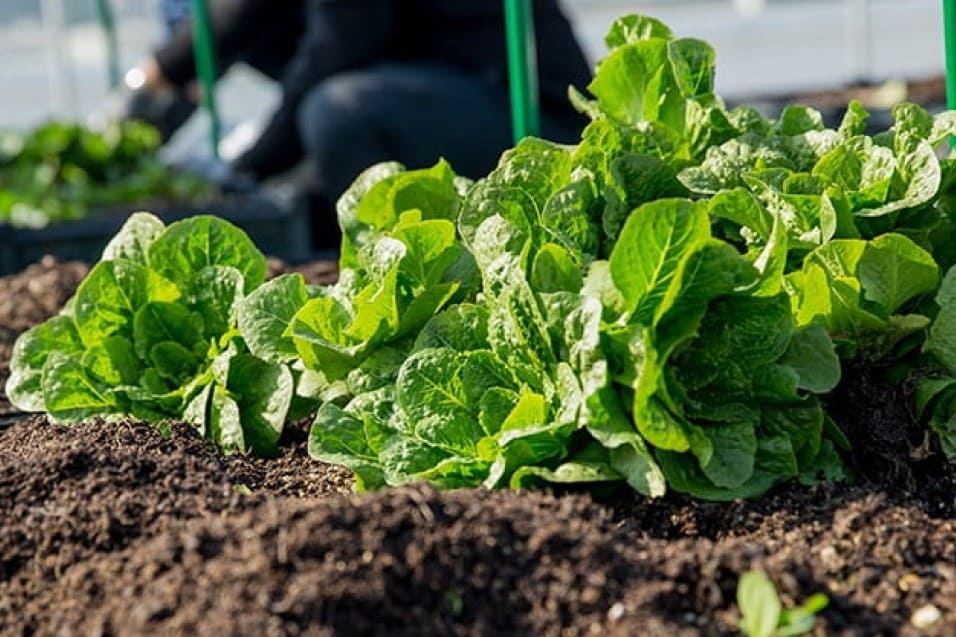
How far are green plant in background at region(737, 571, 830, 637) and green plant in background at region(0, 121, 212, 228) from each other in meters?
4.10

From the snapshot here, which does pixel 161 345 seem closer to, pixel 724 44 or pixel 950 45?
pixel 950 45

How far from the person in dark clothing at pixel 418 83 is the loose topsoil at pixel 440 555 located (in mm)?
3473

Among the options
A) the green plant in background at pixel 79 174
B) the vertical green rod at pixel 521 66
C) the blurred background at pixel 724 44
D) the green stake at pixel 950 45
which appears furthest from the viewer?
the blurred background at pixel 724 44

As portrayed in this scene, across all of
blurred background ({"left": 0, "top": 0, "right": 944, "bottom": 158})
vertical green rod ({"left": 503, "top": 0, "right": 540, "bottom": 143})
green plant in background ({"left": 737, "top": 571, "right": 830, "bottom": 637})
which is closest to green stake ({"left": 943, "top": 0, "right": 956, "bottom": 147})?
vertical green rod ({"left": 503, "top": 0, "right": 540, "bottom": 143})

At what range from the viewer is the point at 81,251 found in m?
4.53

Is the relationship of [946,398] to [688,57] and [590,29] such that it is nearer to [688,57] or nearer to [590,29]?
[688,57]

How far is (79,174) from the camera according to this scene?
18.7 ft

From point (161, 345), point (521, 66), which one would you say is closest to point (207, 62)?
point (521, 66)

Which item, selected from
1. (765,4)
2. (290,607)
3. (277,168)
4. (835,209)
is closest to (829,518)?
(835,209)

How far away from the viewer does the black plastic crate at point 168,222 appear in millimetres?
4492

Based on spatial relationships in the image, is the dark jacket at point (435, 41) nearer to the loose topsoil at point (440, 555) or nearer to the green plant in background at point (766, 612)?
the loose topsoil at point (440, 555)

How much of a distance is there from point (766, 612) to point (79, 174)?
187 inches

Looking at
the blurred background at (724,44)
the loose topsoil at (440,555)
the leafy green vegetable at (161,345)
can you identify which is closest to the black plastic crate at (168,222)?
the leafy green vegetable at (161,345)

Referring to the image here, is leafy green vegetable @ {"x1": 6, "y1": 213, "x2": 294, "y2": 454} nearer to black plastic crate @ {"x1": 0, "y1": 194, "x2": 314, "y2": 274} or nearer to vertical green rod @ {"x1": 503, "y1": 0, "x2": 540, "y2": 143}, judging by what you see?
vertical green rod @ {"x1": 503, "y1": 0, "x2": 540, "y2": 143}
